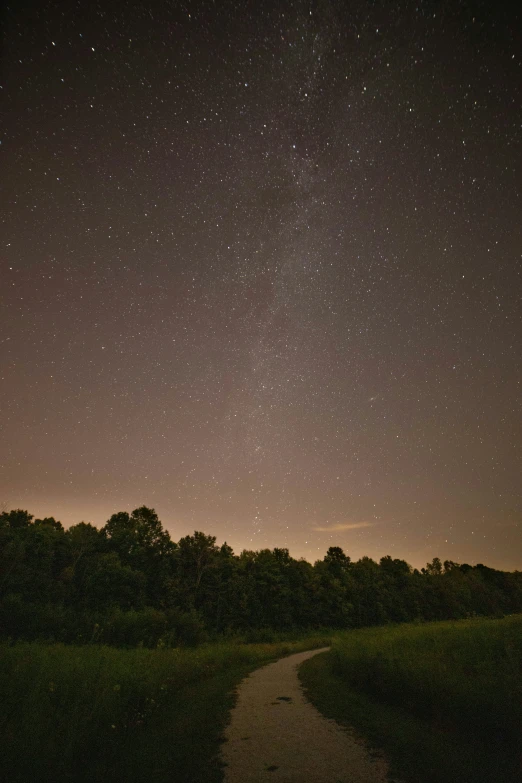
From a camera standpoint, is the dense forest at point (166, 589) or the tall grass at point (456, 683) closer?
the tall grass at point (456, 683)

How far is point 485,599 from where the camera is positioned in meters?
76.4

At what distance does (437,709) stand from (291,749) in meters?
3.48

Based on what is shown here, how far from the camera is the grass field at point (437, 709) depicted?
5.61 meters

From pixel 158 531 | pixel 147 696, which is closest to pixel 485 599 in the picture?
pixel 158 531

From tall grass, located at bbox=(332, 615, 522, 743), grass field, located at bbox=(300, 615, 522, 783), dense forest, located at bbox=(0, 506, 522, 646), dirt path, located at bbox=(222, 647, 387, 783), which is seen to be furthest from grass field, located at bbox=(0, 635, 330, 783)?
dense forest, located at bbox=(0, 506, 522, 646)

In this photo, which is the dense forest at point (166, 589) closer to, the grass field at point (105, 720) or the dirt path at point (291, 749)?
the grass field at point (105, 720)

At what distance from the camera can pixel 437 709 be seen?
305 inches

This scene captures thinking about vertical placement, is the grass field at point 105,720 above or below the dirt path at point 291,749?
above

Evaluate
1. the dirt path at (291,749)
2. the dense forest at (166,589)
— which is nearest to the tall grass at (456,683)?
Result: the dirt path at (291,749)

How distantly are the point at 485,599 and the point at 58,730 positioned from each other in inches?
3701

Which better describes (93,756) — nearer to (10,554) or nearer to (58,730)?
(58,730)

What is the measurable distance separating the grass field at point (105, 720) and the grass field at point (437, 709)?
3042mm

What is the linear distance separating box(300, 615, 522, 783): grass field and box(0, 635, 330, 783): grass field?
3042 mm

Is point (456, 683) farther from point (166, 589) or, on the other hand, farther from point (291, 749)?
point (166, 589)
